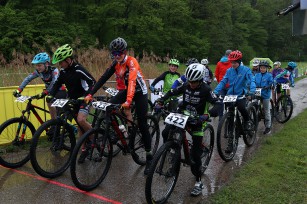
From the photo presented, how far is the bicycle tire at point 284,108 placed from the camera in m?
9.96

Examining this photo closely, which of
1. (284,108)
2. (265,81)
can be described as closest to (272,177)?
(265,81)

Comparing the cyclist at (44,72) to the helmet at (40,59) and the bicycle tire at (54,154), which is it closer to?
the helmet at (40,59)

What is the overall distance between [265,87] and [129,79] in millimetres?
4724

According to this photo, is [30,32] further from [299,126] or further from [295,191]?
[295,191]

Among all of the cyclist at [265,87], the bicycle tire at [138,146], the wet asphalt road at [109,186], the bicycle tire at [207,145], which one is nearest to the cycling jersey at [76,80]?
the bicycle tire at [138,146]

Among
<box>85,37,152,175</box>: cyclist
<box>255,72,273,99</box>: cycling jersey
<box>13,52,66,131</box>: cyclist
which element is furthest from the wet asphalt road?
<box>255,72,273,99</box>: cycling jersey

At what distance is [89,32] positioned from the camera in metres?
34.1

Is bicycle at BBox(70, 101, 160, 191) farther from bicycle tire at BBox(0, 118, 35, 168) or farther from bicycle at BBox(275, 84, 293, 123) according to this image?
bicycle at BBox(275, 84, 293, 123)

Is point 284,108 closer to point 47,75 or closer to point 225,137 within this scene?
point 225,137

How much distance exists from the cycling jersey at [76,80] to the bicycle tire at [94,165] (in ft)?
3.35

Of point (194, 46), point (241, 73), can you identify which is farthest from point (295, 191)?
point (194, 46)

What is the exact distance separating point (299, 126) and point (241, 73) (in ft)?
11.5

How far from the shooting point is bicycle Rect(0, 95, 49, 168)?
18.3 ft

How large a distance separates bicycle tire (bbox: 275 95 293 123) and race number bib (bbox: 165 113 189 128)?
254 inches
